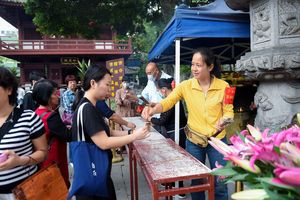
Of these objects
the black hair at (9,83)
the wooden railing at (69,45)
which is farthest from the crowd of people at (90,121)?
the wooden railing at (69,45)

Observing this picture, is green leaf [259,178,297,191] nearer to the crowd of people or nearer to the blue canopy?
the crowd of people

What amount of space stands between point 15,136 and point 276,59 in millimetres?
2496

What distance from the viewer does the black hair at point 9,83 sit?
1.62 metres

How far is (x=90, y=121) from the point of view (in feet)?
5.37

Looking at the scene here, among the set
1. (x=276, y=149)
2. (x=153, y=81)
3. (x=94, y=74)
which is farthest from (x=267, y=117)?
(x=276, y=149)

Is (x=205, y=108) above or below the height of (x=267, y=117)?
above

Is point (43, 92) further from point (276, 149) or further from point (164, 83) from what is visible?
point (276, 149)

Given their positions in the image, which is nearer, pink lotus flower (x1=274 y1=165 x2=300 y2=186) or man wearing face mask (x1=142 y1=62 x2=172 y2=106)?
pink lotus flower (x1=274 y1=165 x2=300 y2=186)

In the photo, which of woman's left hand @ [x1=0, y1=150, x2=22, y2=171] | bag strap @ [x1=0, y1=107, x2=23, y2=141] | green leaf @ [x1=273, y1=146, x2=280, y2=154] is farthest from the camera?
bag strap @ [x1=0, y1=107, x2=23, y2=141]

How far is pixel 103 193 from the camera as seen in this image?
5.57 feet

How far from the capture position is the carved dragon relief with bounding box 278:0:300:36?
281cm

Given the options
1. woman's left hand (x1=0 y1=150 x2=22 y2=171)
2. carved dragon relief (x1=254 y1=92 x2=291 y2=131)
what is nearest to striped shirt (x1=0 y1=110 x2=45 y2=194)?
woman's left hand (x1=0 y1=150 x2=22 y2=171)

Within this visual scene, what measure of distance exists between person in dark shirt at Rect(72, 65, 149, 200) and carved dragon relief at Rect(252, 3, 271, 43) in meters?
2.01

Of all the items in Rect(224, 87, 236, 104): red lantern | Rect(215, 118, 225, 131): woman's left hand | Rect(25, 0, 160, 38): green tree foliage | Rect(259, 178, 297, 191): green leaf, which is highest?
Rect(25, 0, 160, 38): green tree foliage
